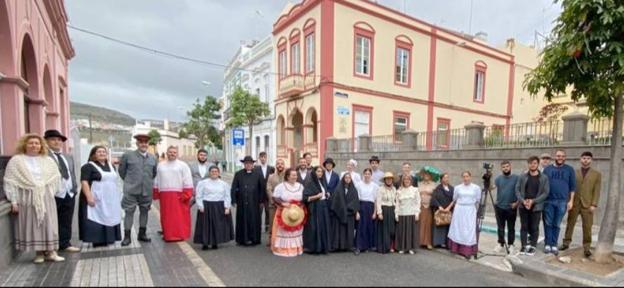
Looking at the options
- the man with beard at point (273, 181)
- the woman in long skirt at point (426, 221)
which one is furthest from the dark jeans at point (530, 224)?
the man with beard at point (273, 181)

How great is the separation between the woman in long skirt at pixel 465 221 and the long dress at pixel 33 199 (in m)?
6.11

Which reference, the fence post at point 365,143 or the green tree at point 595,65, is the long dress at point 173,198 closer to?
the green tree at point 595,65

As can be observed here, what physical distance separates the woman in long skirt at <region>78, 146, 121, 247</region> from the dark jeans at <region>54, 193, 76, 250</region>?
0.14 meters

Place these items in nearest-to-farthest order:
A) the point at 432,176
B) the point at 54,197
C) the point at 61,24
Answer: the point at 54,197, the point at 432,176, the point at 61,24

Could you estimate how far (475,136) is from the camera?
905 centimetres

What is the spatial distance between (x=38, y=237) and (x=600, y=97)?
841cm

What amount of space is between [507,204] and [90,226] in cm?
687

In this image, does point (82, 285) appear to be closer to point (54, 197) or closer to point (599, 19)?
point (54, 197)

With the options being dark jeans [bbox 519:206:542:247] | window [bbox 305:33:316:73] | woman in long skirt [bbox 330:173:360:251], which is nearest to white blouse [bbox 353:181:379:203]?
woman in long skirt [bbox 330:173:360:251]

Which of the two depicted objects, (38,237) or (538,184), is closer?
(38,237)

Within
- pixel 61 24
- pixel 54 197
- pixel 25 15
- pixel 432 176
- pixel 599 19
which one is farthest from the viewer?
pixel 61 24

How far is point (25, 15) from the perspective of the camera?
6355 millimetres

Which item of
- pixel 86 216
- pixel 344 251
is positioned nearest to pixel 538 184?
pixel 344 251

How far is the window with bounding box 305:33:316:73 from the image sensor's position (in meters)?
15.5
